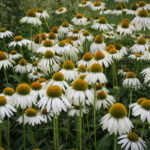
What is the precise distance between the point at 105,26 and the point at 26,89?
206cm

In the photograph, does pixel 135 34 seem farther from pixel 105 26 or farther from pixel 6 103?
pixel 6 103

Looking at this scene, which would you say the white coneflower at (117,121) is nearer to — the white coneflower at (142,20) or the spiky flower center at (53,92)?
the spiky flower center at (53,92)

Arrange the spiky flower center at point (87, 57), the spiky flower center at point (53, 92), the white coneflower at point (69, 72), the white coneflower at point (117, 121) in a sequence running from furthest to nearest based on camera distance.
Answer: the spiky flower center at point (87, 57)
the white coneflower at point (69, 72)
the spiky flower center at point (53, 92)
the white coneflower at point (117, 121)

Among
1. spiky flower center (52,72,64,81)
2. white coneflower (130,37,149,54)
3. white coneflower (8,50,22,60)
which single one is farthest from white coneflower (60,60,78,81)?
white coneflower (8,50,22,60)

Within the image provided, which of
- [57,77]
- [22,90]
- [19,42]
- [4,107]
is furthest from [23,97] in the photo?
[19,42]

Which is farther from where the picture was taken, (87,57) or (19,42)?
(19,42)

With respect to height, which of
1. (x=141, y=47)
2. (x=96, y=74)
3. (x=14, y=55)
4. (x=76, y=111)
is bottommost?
(x=76, y=111)

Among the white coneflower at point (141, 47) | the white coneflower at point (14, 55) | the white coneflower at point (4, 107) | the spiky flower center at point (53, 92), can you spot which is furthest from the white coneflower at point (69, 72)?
the white coneflower at point (14, 55)

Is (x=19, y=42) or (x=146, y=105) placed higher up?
(x=19, y=42)

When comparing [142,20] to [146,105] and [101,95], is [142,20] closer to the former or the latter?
[101,95]

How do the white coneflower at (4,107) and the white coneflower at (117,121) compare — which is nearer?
the white coneflower at (117,121)

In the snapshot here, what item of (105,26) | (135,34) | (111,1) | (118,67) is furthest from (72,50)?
(111,1)

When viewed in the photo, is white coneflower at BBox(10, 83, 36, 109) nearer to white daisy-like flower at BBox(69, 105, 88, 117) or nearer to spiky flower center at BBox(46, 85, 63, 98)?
spiky flower center at BBox(46, 85, 63, 98)

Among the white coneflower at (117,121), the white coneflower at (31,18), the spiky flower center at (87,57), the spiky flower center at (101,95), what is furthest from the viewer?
the white coneflower at (31,18)
